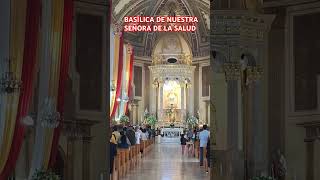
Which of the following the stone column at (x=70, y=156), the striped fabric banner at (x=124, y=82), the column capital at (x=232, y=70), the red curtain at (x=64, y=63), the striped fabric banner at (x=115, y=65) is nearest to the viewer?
the red curtain at (x=64, y=63)

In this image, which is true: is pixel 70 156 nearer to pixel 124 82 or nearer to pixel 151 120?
pixel 124 82

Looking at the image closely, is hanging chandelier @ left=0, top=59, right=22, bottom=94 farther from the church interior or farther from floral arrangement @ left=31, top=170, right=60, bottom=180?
floral arrangement @ left=31, top=170, right=60, bottom=180

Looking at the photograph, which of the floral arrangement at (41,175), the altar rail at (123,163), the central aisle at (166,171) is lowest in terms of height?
the central aisle at (166,171)

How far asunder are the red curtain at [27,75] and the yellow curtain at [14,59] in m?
0.11

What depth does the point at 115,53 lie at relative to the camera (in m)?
17.5

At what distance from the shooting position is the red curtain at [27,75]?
7238 millimetres

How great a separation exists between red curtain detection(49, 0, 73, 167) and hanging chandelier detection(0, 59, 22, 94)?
48.4 inches

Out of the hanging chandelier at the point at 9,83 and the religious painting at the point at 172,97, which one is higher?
the religious painting at the point at 172,97

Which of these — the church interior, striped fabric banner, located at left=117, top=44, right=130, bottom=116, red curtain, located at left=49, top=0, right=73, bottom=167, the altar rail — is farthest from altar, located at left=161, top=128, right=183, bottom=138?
red curtain, located at left=49, top=0, right=73, bottom=167

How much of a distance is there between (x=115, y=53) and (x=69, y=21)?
28.5 ft

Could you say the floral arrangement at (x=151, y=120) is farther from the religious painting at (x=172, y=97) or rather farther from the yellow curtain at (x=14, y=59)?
the yellow curtain at (x=14, y=59)

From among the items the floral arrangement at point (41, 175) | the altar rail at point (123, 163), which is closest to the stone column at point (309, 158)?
the altar rail at point (123, 163)

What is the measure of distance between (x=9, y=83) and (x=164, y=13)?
23705 millimetres

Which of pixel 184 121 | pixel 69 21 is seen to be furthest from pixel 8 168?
pixel 184 121
